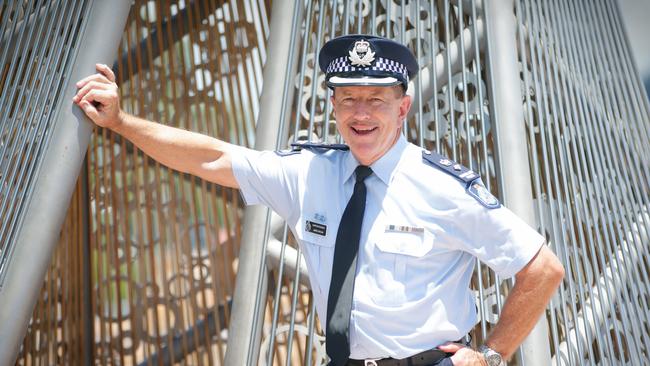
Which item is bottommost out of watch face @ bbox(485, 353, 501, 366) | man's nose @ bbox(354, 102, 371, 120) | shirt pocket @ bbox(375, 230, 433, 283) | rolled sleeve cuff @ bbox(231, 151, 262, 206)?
watch face @ bbox(485, 353, 501, 366)

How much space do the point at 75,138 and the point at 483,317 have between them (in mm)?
1435

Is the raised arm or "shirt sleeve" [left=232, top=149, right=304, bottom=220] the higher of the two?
the raised arm

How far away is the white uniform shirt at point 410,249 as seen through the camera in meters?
1.83

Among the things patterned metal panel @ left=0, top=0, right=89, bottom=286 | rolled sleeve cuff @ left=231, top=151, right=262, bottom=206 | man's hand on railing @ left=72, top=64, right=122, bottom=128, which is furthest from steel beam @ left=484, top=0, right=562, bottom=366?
patterned metal panel @ left=0, top=0, right=89, bottom=286

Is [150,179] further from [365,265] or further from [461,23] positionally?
[365,265]

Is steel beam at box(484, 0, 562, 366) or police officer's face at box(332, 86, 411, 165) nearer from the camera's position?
police officer's face at box(332, 86, 411, 165)

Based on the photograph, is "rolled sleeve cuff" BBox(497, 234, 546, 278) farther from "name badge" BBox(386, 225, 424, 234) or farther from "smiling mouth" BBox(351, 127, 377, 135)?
"smiling mouth" BBox(351, 127, 377, 135)

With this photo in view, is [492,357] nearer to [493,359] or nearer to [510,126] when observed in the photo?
[493,359]

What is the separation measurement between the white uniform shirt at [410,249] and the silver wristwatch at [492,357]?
0.27ft

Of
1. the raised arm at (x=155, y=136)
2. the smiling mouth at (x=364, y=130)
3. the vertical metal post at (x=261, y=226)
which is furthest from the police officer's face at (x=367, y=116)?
the vertical metal post at (x=261, y=226)

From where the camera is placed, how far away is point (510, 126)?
103 inches

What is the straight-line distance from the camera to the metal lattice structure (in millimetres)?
2625

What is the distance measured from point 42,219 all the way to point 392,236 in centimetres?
108

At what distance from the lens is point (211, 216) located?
3699 mm
